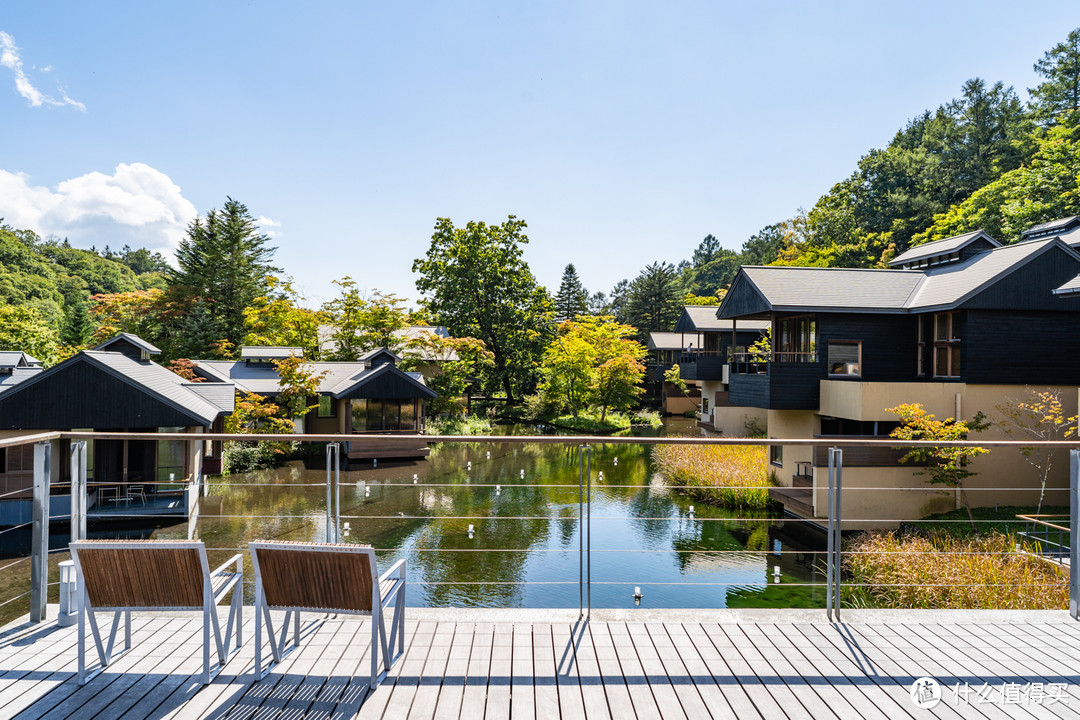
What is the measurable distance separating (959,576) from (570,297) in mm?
46224

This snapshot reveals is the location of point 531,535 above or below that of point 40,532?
below

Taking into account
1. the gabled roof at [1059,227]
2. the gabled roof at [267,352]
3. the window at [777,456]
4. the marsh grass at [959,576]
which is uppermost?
the gabled roof at [1059,227]

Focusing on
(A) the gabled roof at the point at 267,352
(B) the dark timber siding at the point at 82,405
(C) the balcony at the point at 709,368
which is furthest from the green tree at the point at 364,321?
(B) the dark timber siding at the point at 82,405

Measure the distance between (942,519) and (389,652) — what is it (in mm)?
12824

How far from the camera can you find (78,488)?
3590mm

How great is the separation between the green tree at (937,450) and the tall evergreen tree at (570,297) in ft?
134

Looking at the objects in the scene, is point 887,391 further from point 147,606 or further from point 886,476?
point 147,606

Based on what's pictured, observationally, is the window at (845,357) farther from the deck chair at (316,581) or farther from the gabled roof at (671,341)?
the gabled roof at (671,341)

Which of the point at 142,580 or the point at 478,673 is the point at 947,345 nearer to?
the point at 478,673

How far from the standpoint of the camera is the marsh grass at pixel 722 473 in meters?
15.0

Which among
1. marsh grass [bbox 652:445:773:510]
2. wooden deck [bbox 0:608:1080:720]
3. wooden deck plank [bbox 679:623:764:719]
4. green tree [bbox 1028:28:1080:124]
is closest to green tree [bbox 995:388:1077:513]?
marsh grass [bbox 652:445:773:510]

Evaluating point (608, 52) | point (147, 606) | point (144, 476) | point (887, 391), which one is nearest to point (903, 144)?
point (608, 52)

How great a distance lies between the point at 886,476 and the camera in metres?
13.1

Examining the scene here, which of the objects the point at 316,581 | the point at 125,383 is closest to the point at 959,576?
the point at 316,581
